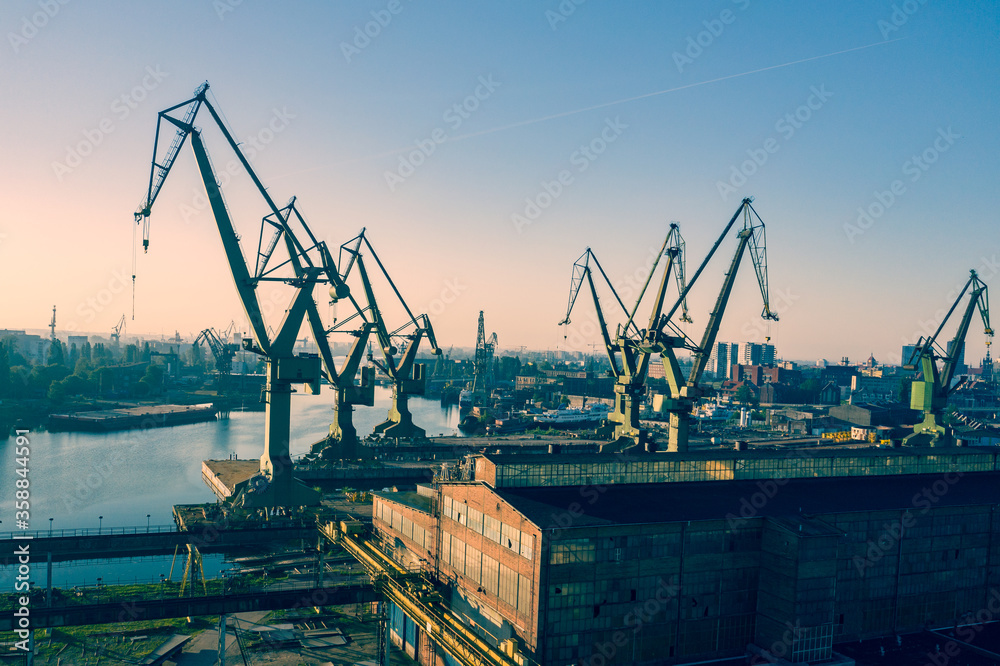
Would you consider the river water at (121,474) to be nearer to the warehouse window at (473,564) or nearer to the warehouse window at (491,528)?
the warehouse window at (473,564)

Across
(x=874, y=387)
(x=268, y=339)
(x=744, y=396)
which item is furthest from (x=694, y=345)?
(x=874, y=387)

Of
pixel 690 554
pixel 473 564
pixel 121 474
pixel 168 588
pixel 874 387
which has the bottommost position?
pixel 121 474

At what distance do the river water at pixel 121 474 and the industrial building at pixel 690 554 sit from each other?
17.3 metres

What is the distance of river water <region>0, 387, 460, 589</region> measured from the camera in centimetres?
3941

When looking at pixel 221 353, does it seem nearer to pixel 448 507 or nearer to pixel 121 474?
pixel 121 474

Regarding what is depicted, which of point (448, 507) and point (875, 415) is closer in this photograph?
point (448, 507)

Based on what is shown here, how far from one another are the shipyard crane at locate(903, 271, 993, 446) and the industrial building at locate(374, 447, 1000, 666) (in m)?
46.4

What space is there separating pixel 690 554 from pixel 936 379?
203 ft

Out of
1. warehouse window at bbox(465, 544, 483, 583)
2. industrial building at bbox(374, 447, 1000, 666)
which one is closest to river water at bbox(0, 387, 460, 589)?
warehouse window at bbox(465, 544, 483, 583)

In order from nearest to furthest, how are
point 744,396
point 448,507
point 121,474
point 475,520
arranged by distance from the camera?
point 475,520
point 448,507
point 121,474
point 744,396

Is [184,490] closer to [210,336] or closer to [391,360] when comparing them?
[391,360]

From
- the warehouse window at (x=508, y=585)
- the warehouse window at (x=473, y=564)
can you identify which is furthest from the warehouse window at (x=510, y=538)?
the warehouse window at (x=473, y=564)

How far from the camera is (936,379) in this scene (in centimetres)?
6981

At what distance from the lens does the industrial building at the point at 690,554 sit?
62.6 feet
